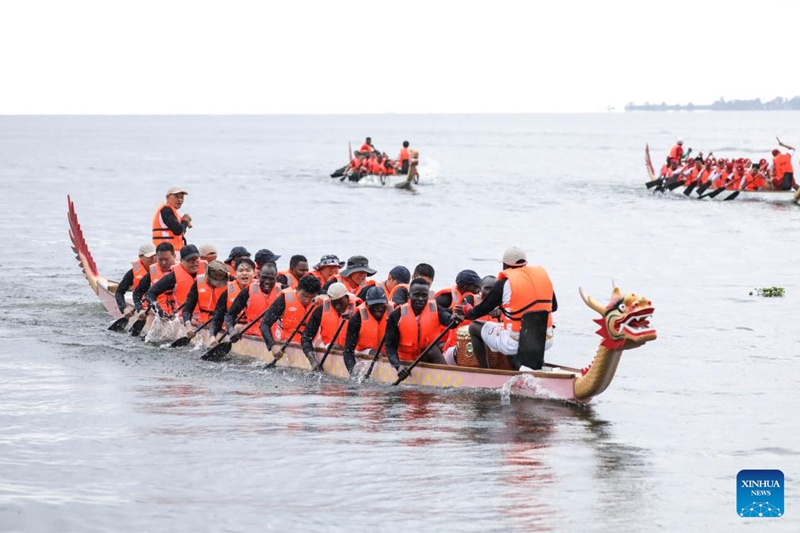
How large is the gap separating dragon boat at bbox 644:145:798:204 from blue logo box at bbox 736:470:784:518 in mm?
36278

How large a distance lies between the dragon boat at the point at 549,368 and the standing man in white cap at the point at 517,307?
0.30 meters

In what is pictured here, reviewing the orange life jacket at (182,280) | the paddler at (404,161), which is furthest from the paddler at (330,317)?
the paddler at (404,161)

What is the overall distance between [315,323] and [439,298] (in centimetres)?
178

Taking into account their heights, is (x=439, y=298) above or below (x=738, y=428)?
above

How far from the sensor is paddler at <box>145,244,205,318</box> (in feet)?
60.9

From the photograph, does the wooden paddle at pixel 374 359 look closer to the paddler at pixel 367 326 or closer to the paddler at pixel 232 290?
the paddler at pixel 367 326

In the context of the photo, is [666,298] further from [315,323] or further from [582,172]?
[582,172]

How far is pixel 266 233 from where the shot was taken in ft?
139

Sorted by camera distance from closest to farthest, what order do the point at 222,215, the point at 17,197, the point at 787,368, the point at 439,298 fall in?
the point at 439,298 < the point at 787,368 < the point at 222,215 < the point at 17,197

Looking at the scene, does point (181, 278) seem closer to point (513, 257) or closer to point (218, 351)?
point (218, 351)

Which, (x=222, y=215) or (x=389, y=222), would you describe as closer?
(x=389, y=222)

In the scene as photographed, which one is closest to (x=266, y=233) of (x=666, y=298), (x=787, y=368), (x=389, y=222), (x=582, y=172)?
(x=389, y=222)

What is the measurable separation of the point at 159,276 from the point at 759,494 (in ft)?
36.0

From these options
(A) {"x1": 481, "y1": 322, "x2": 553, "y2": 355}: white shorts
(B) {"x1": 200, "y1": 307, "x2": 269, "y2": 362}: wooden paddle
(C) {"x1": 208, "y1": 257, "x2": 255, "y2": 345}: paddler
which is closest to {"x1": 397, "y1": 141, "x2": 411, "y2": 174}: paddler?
(C) {"x1": 208, "y1": 257, "x2": 255, "y2": 345}: paddler
